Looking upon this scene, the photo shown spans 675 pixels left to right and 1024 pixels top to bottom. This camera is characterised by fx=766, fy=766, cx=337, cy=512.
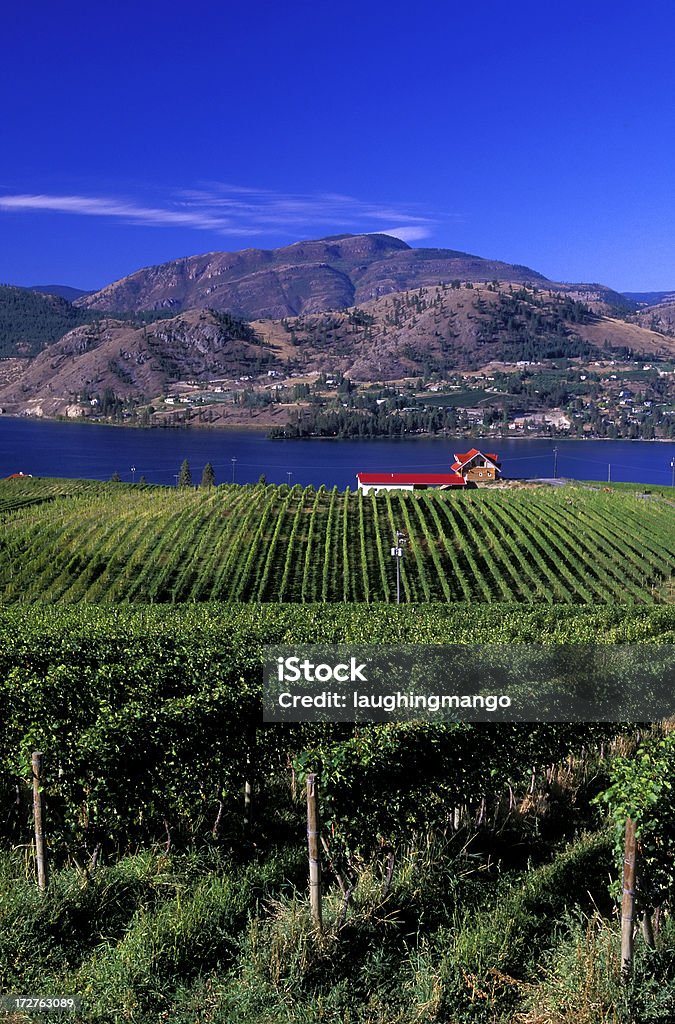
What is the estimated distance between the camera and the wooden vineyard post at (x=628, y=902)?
5.46 meters

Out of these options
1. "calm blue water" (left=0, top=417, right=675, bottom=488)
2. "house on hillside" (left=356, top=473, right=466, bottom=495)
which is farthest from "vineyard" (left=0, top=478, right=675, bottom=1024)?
"calm blue water" (left=0, top=417, right=675, bottom=488)

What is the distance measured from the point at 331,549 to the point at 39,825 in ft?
99.9

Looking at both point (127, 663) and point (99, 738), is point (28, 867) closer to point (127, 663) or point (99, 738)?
point (99, 738)

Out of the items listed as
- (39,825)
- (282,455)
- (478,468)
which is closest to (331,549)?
(39,825)

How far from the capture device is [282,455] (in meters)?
144

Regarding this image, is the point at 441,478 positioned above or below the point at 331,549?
above

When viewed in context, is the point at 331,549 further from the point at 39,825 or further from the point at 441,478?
the point at 441,478

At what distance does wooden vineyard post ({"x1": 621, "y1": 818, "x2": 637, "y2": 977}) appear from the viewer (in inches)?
215

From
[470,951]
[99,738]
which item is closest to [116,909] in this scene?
[99,738]

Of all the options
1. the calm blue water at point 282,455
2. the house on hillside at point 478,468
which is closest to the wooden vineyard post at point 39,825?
the house on hillside at point 478,468

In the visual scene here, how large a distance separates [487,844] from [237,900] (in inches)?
110

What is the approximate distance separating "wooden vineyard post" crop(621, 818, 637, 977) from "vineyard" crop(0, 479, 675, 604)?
23.3 m

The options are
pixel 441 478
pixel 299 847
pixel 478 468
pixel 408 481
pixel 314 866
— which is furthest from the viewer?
pixel 478 468

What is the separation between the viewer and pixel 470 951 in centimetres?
604
